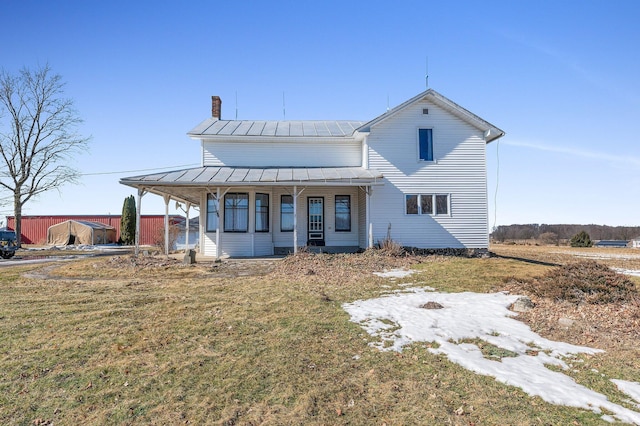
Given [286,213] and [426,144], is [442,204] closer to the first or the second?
[426,144]

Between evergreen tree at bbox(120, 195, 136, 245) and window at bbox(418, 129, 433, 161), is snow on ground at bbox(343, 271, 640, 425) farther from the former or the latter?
evergreen tree at bbox(120, 195, 136, 245)

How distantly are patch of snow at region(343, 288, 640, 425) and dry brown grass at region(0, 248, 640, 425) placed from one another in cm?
27

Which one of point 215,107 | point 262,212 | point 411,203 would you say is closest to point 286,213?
point 262,212

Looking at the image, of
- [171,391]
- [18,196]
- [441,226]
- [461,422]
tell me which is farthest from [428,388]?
[18,196]

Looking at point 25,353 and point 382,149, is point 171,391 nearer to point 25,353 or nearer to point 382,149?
point 25,353

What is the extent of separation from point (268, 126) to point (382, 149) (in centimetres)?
670

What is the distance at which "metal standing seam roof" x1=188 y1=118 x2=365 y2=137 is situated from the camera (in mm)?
18231

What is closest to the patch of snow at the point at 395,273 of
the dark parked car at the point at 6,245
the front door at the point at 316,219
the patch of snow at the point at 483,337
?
the patch of snow at the point at 483,337

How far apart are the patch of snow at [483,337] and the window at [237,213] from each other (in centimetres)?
986

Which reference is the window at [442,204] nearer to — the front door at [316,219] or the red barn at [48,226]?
the front door at [316,219]

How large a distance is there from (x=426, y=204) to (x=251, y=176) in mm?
8109

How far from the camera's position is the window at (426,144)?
1721 cm

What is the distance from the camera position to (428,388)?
395 cm

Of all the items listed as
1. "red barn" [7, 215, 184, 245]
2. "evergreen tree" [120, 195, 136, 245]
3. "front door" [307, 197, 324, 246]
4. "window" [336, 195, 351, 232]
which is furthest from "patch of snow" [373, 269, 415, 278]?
"evergreen tree" [120, 195, 136, 245]
